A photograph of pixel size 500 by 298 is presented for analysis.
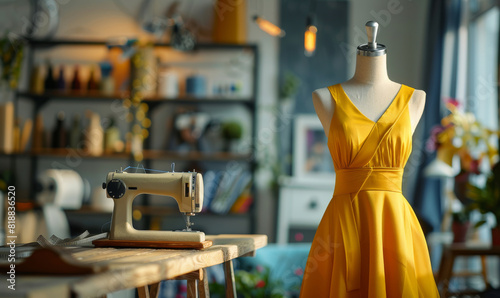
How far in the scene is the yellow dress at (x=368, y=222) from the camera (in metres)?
1.61

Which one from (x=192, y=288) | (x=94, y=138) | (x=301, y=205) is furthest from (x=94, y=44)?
(x=192, y=288)

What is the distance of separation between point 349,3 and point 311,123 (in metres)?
1.05

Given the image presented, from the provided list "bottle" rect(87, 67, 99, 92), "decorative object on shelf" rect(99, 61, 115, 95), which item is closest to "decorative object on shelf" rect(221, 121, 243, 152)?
"decorative object on shelf" rect(99, 61, 115, 95)

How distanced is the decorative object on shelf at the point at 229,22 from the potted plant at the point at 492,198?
92.1 inches

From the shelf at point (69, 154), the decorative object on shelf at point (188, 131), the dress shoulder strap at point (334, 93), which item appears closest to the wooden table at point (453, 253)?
the dress shoulder strap at point (334, 93)

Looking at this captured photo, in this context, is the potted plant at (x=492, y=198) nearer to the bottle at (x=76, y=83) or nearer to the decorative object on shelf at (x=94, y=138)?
the decorative object on shelf at (x=94, y=138)

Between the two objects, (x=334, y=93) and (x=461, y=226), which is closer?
(x=334, y=93)

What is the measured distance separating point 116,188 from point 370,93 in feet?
2.72

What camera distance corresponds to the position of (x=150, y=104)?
4.52 m

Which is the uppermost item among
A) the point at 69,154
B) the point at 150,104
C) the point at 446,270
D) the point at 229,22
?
the point at 229,22

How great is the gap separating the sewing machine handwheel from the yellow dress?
58 centimetres

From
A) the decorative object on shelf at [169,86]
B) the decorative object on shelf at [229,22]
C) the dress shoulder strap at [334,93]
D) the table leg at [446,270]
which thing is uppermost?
the decorative object on shelf at [229,22]

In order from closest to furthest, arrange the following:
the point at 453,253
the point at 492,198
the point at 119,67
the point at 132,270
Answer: the point at 132,270 < the point at 492,198 < the point at 453,253 < the point at 119,67

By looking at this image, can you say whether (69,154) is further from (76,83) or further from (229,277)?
(229,277)
